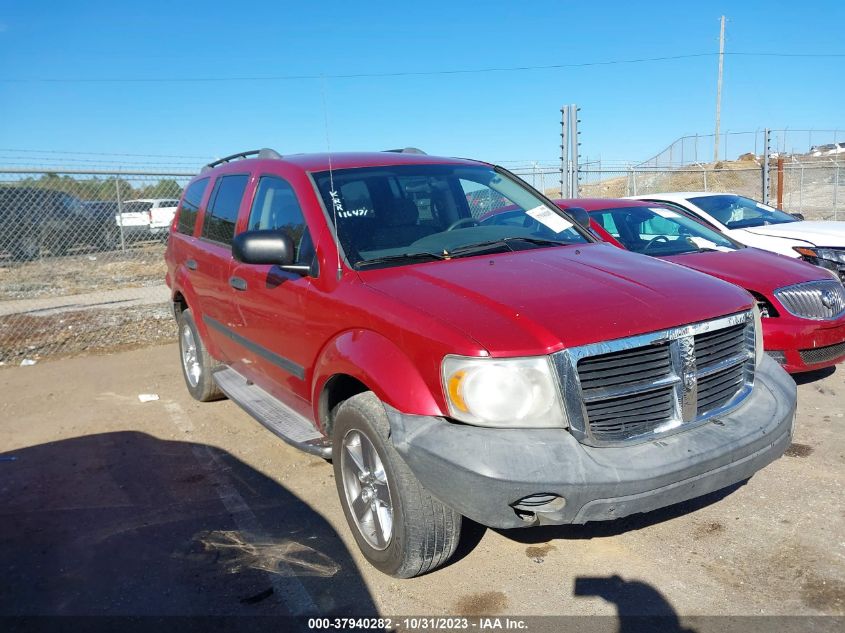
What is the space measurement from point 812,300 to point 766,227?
9.83 feet

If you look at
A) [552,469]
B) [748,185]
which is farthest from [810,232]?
[748,185]

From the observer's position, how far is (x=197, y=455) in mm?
4859

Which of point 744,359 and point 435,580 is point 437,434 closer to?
point 435,580

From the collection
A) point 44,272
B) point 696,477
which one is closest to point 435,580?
point 696,477

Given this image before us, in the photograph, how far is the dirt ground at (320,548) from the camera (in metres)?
2.98

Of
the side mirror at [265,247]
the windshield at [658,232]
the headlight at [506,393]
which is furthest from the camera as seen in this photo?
the windshield at [658,232]

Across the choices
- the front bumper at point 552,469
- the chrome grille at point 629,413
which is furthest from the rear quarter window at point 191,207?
the chrome grille at point 629,413

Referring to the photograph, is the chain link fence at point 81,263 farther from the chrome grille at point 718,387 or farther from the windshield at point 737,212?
the chrome grille at point 718,387

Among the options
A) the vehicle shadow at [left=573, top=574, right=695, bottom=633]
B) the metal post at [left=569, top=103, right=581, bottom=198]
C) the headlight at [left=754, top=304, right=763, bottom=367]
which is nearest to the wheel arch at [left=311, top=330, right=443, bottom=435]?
the vehicle shadow at [left=573, top=574, right=695, bottom=633]

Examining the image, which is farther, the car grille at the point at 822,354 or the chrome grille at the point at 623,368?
the car grille at the point at 822,354

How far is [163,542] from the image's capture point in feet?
11.9

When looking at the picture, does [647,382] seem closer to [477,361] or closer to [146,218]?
[477,361]

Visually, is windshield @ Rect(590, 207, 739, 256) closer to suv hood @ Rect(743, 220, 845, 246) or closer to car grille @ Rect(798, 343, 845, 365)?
car grille @ Rect(798, 343, 845, 365)

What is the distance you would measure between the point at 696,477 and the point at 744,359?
30.0 inches
